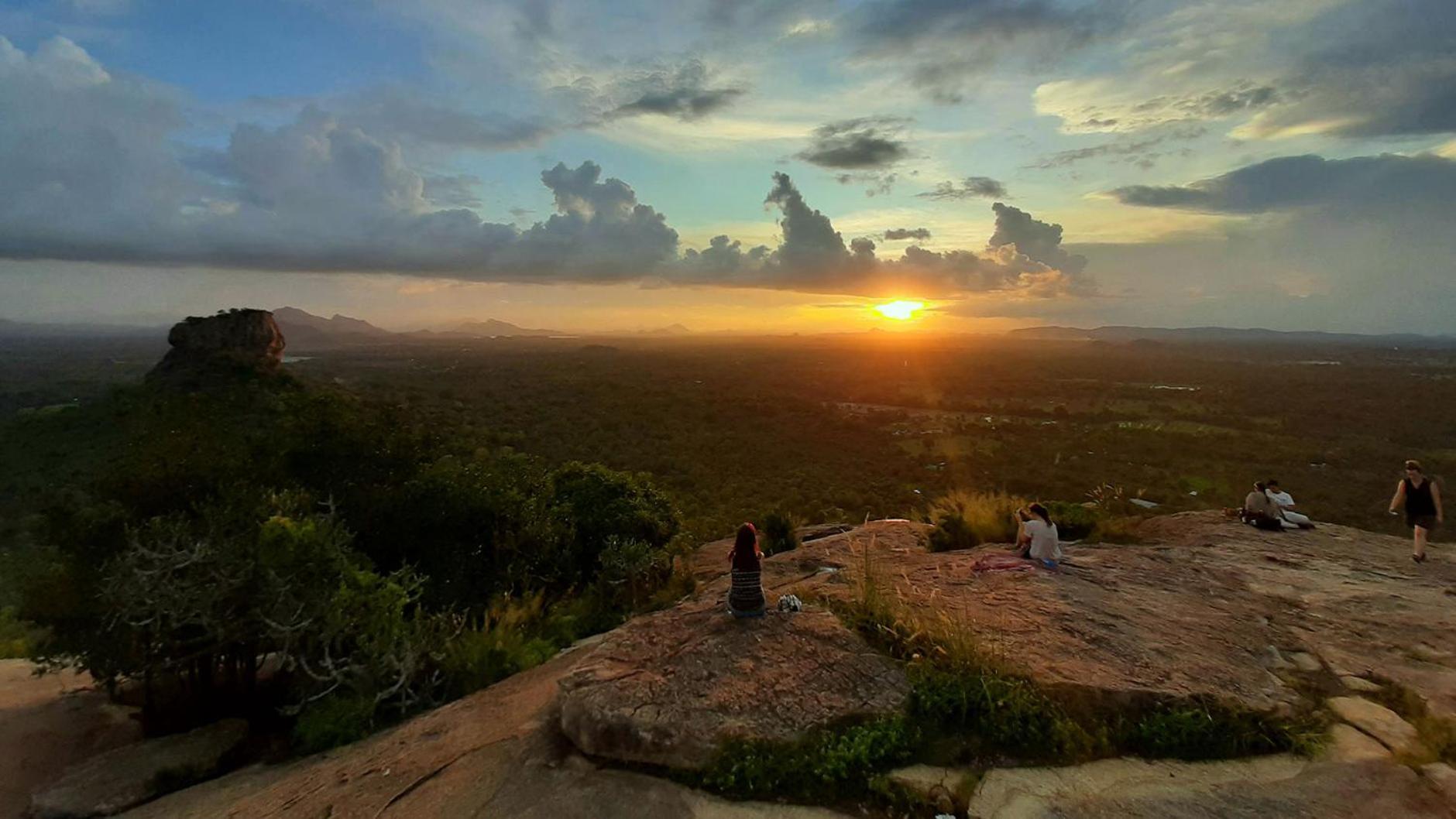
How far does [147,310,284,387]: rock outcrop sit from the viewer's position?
40.6m

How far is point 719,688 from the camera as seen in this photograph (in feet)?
20.5

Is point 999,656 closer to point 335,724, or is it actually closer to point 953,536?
point 953,536

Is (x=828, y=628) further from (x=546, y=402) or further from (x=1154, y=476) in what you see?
(x=546, y=402)

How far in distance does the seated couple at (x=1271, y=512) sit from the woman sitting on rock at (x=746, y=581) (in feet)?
33.1

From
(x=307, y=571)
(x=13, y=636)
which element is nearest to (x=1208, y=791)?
(x=307, y=571)

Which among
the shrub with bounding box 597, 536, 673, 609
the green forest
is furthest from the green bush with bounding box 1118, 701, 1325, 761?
the shrub with bounding box 597, 536, 673, 609

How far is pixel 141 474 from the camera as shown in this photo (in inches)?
378

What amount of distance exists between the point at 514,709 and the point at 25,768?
697 cm

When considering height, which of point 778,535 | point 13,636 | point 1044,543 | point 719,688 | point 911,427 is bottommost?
point 911,427

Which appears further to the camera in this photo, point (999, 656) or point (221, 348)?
point (221, 348)

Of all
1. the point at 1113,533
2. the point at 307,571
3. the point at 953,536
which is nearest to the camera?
the point at 307,571

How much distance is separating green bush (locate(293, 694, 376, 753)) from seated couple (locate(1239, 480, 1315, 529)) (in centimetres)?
1421

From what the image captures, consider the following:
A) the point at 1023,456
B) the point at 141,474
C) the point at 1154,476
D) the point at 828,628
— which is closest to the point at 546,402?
the point at 1023,456

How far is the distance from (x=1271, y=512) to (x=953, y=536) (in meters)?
5.72
